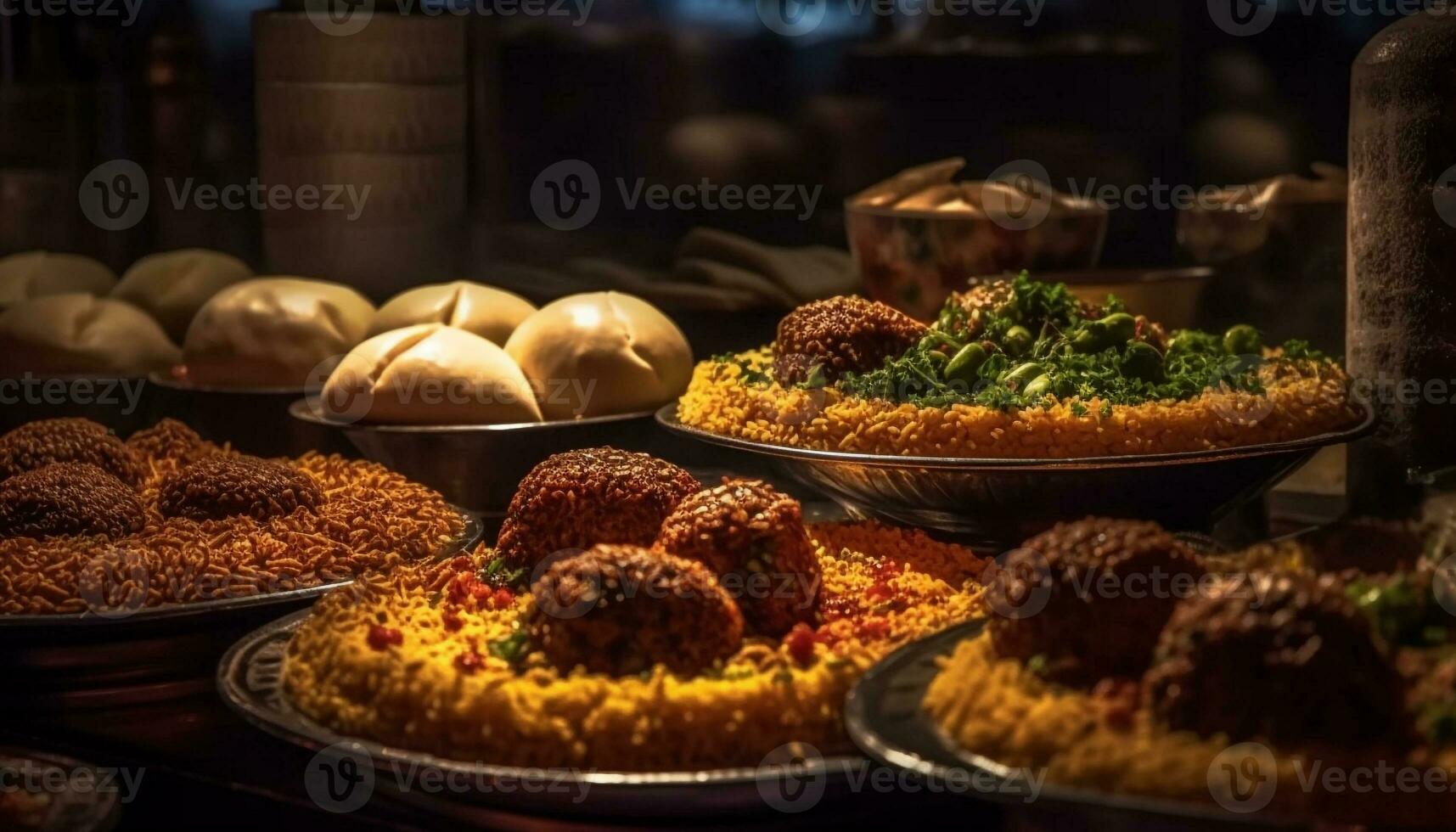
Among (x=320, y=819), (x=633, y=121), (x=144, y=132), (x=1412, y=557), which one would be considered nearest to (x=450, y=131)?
(x=633, y=121)

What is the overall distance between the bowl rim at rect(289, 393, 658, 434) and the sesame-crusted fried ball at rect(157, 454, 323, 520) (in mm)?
239

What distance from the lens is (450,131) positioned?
3.37 m

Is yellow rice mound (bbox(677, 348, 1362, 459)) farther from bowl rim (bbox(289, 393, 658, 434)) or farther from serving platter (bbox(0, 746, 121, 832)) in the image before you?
serving platter (bbox(0, 746, 121, 832))

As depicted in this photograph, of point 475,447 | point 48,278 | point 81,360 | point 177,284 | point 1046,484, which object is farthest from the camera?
point 48,278

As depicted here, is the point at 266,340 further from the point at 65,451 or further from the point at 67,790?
the point at 67,790

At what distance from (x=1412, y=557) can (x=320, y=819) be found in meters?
1.06

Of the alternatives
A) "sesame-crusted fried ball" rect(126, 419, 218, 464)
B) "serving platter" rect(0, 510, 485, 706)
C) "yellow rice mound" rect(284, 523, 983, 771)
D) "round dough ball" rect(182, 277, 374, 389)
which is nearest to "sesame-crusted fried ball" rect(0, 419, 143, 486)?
"sesame-crusted fried ball" rect(126, 419, 218, 464)

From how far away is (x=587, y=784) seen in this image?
1357mm

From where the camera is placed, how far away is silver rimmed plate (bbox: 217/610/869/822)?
4.47 feet

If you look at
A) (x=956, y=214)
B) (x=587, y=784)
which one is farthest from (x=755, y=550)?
(x=956, y=214)

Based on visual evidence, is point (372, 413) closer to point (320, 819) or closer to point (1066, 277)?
point (320, 819)

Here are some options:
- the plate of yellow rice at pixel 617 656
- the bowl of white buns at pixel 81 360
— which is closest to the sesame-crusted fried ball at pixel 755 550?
the plate of yellow rice at pixel 617 656

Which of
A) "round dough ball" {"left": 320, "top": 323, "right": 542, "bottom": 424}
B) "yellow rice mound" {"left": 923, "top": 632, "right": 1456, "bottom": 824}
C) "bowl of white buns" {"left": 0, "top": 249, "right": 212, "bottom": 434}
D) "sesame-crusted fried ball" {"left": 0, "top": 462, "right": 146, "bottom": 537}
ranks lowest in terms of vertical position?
"bowl of white buns" {"left": 0, "top": 249, "right": 212, "bottom": 434}

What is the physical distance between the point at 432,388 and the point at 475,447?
0.11 metres
